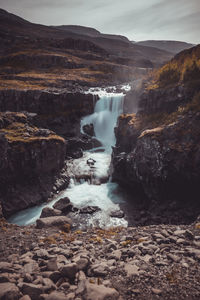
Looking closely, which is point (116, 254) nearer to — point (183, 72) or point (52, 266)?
point (52, 266)

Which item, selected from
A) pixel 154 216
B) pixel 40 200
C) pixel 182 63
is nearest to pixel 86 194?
pixel 40 200

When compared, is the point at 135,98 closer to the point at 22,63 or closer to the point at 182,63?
the point at 182,63

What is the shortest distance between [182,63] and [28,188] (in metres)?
32.6

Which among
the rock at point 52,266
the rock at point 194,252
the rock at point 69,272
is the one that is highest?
the rock at point 69,272

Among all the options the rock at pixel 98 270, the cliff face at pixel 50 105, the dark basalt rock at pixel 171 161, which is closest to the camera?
the rock at pixel 98 270

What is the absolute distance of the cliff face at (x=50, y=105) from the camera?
55688 mm

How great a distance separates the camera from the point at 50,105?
5791cm

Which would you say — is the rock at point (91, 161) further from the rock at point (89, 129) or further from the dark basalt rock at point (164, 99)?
the rock at point (89, 129)

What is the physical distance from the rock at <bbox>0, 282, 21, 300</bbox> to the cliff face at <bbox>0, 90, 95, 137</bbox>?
162 ft

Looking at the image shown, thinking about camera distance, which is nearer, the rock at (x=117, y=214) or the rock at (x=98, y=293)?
the rock at (x=98, y=293)

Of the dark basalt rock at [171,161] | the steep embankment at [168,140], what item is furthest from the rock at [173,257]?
the dark basalt rock at [171,161]

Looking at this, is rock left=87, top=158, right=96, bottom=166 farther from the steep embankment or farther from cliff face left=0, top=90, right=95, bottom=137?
cliff face left=0, top=90, right=95, bottom=137

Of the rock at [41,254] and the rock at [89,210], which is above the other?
the rock at [41,254]

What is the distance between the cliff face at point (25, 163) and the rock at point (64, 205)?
265 cm
